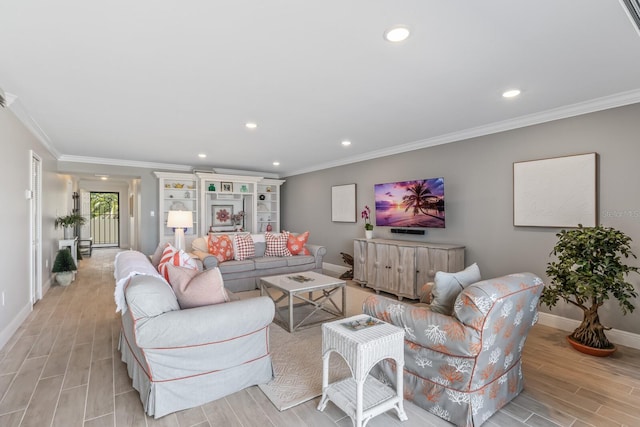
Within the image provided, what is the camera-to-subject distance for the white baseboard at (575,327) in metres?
2.98

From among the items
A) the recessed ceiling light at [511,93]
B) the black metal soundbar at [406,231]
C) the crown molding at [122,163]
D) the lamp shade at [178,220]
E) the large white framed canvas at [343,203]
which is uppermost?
the recessed ceiling light at [511,93]

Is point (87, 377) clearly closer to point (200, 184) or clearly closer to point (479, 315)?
point (479, 315)

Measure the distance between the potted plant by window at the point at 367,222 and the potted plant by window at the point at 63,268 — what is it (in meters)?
5.13

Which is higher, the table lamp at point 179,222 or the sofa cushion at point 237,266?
the table lamp at point 179,222

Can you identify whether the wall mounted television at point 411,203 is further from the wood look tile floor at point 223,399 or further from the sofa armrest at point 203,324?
the sofa armrest at point 203,324

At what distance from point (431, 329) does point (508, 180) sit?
9.19 feet

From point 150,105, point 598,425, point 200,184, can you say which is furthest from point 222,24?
point 200,184

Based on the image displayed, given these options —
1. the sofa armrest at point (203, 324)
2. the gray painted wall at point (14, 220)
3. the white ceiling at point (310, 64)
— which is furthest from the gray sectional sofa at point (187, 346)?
the gray painted wall at point (14, 220)

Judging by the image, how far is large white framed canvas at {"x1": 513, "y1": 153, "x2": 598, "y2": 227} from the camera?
320 centimetres

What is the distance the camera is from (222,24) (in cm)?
186

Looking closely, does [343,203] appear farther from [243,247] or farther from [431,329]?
[431,329]

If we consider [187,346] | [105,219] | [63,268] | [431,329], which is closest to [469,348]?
[431,329]

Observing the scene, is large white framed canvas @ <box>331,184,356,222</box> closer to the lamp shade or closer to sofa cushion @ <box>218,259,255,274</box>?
sofa cushion @ <box>218,259,255,274</box>

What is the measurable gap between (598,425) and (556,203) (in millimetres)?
2250
